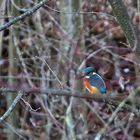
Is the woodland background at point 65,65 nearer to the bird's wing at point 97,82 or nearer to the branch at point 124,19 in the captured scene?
the bird's wing at point 97,82

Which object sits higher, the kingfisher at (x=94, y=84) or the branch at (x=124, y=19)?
the branch at (x=124, y=19)

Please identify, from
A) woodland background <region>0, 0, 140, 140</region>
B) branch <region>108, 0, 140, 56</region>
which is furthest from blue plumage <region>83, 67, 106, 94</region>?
woodland background <region>0, 0, 140, 140</region>

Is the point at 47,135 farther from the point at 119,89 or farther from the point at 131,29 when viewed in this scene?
the point at 131,29

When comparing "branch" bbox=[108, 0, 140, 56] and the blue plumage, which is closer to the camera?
"branch" bbox=[108, 0, 140, 56]

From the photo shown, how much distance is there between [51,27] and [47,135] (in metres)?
1.59

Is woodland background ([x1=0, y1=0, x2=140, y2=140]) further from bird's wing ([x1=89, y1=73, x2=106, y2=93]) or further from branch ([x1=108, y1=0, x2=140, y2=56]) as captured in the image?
branch ([x1=108, y1=0, x2=140, y2=56])

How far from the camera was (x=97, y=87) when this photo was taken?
8.79ft

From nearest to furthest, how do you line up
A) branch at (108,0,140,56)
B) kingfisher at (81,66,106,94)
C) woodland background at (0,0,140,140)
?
branch at (108,0,140,56), kingfisher at (81,66,106,94), woodland background at (0,0,140,140)

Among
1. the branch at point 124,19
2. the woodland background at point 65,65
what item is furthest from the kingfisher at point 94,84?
the woodland background at point 65,65

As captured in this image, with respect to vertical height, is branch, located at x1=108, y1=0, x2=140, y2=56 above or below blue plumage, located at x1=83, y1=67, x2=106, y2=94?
above

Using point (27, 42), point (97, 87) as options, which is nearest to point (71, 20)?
point (27, 42)

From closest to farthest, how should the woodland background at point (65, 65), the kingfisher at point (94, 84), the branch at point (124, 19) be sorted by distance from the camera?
the branch at point (124, 19)
the kingfisher at point (94, 84)
the woodland background at point (65, 65)

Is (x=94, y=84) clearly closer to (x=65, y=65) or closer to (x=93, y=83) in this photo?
(x=93, y=83)

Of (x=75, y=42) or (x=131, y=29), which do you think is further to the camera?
(x=75, y=42)
